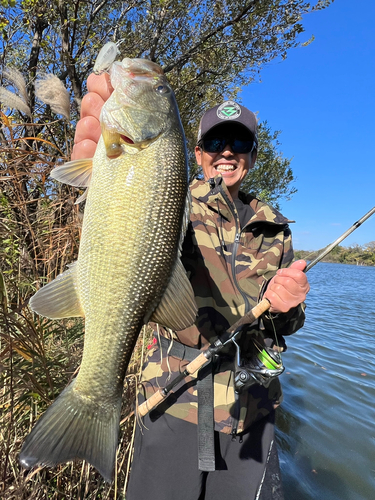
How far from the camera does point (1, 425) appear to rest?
2275 mm

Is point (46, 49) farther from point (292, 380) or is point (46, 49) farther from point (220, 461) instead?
point (292, 380)

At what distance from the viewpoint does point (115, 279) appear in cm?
151

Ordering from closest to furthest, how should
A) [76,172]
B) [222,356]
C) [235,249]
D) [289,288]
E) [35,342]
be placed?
[76,172], [289,288], [222,356], [235,249], [35,342]

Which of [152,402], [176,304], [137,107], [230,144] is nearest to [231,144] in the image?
[230,144]

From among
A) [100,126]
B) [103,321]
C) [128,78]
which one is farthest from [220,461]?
[128,78]

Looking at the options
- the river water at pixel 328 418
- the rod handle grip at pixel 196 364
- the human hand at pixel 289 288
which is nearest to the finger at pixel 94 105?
the human hand at pixel 289 288

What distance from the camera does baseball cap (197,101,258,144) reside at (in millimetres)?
2574

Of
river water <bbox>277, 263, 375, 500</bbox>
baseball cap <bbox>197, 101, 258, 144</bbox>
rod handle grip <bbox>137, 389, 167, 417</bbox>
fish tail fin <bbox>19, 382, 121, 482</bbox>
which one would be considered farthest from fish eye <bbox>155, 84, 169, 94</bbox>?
river water <bbox>277, 263, 375, 500</bbox>

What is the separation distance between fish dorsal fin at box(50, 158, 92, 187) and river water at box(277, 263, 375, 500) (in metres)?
4.30

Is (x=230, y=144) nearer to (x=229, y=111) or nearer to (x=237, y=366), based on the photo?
(x=229, y=111)

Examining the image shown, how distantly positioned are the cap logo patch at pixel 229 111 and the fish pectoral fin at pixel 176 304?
1559mm

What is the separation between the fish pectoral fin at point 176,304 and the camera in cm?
157

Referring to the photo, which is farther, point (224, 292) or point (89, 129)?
point (224, 292)

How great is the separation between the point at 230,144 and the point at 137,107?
1118 mm
